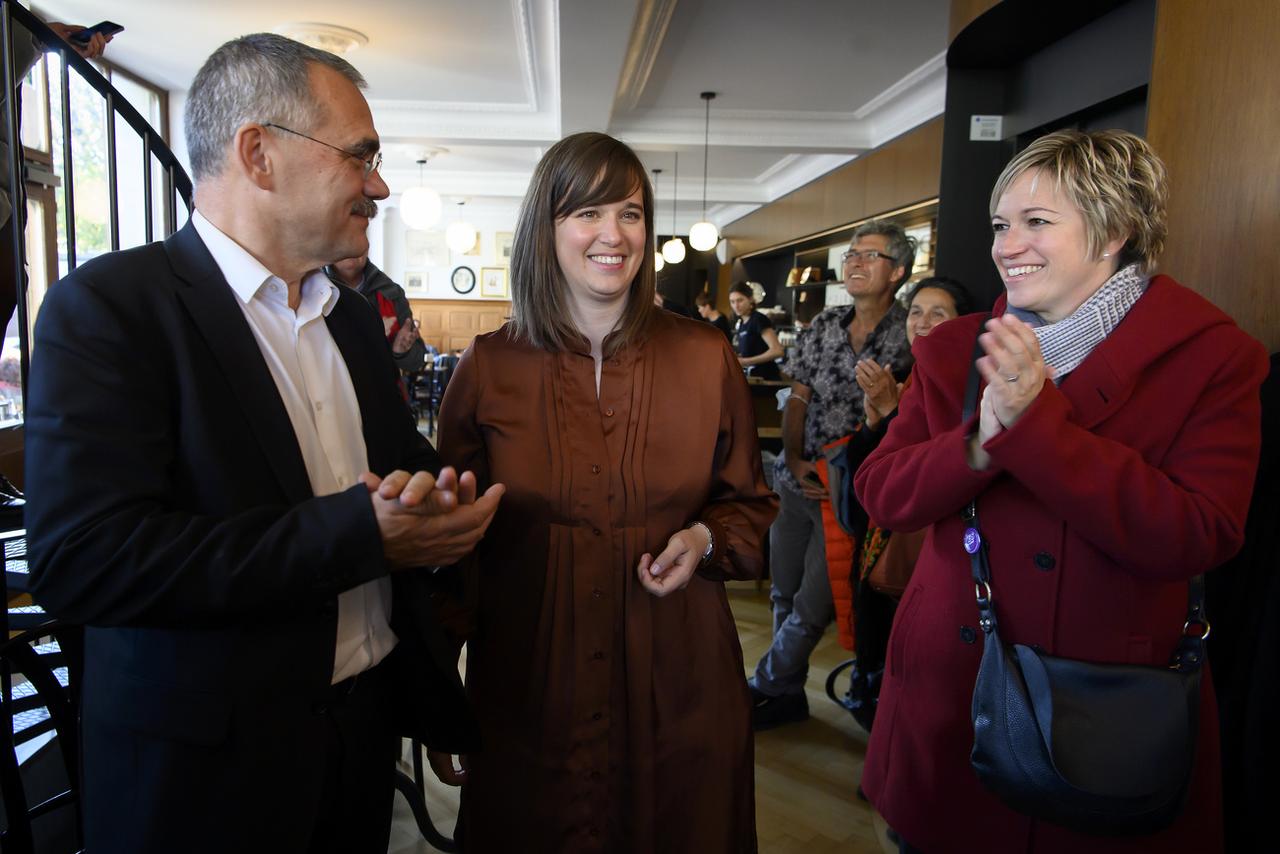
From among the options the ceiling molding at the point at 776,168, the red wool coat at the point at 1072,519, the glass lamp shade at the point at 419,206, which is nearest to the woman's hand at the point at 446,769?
the red wool coat at the point at 1072,519

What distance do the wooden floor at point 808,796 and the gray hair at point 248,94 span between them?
200 cm

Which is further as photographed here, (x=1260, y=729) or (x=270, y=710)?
(x=1260, y=729)

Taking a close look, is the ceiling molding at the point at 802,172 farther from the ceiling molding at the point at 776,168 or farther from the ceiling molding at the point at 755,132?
the ceiling molding at the point at 755,132

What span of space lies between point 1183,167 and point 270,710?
221 centimetres

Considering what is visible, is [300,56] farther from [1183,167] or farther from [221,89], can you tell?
[1183,167]

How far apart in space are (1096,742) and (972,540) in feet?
1.10

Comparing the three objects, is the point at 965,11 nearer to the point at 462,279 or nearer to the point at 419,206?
the point at 419,206

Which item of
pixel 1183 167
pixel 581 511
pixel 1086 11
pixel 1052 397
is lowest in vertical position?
pixel 581 511

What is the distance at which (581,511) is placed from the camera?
54.8 inches

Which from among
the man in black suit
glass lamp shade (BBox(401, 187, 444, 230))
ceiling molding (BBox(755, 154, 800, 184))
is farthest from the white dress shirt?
ceiling molding (BBox(755, 154, 800, 184))

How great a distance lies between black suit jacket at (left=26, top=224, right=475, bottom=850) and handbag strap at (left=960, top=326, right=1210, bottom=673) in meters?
0.95

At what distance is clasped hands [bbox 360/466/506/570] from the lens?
955 mm

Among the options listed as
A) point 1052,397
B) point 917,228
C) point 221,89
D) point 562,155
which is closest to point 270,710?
point 221,89

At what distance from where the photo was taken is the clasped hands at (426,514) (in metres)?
0.96
